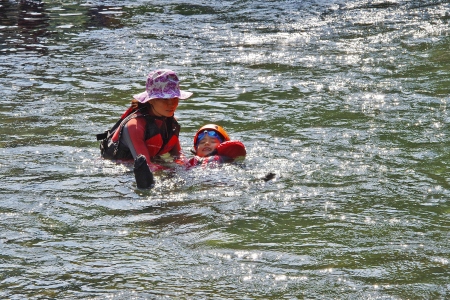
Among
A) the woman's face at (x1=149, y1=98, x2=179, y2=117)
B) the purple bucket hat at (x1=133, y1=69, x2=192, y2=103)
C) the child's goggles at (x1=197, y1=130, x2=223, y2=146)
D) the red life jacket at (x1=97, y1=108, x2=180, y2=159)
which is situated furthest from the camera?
the child's goggles at (x1=197, y1=130, x2=223, y2=146)

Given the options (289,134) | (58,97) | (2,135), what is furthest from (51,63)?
(289,134)

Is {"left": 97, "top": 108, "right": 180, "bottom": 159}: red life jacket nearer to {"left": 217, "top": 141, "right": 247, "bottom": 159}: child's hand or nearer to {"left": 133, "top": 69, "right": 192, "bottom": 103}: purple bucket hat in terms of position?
{"left": 133, "top": 69, "right": 192, "bottom": 103}: purple bucket hat

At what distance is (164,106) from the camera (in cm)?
787

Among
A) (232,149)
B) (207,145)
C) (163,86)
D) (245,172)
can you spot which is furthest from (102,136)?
(245,172)

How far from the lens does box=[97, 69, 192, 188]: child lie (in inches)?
306

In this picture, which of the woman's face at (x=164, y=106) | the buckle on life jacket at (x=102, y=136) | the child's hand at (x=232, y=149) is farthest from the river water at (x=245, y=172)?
the woman's face at (x=164, y=106)

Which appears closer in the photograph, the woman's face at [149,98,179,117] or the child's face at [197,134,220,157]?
the woman's face at [149,98,179,117]

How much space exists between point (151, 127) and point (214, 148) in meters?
0.71

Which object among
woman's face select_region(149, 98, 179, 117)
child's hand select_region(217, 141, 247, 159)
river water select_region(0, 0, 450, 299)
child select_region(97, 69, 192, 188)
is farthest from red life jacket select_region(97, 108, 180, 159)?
child's hand select_region(217, 141, 247, 159)

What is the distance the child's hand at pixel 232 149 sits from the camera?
25.6 feet

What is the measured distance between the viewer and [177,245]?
18.9 ft

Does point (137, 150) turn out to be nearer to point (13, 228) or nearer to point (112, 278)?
point (13, 228)

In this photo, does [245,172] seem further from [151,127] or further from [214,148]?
[151,127]

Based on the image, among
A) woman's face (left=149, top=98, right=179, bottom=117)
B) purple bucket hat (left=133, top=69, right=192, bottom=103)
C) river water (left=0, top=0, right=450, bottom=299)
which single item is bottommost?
river water (left=0, top=0, right=450, bottom=299)
